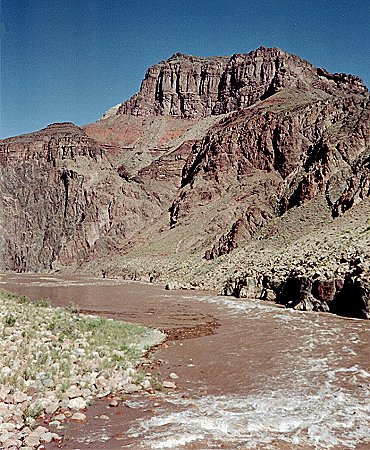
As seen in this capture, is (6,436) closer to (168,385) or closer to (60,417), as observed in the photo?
(60,417)

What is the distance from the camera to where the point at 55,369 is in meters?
9.96

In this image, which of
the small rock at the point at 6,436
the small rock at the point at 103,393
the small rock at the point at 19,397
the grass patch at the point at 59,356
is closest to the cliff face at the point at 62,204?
the grass patch at the point at 59,356

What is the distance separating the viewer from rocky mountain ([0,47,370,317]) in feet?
109

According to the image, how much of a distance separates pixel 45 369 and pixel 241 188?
62511mm

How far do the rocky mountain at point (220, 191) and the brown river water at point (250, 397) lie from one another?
744 cm

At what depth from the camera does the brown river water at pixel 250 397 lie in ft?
24.4

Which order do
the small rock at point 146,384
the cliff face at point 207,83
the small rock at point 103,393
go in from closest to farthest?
the small rock at point 103,393 < the small rock at point 146,384 < the cliff face at point 207,83

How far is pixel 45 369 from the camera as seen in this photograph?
9945 mm

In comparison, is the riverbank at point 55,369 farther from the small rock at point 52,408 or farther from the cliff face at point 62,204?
the cliff face at point 62,204

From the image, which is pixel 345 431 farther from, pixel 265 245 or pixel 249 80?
pixel 249 80

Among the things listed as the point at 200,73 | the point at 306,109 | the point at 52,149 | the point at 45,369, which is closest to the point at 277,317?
the point at 45,369

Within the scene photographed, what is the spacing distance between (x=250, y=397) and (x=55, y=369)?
4182mm

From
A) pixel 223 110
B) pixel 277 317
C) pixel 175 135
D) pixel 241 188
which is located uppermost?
pixel 223 110

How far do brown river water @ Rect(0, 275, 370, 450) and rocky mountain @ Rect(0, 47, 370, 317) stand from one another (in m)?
7.44
